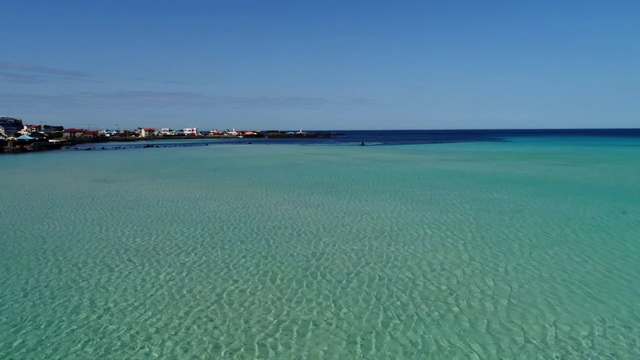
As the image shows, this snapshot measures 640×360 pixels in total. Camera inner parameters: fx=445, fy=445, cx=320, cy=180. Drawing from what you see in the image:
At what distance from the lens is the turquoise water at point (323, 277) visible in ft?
20.9

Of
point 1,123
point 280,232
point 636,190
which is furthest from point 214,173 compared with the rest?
point 1,123

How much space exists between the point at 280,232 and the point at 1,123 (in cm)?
10558

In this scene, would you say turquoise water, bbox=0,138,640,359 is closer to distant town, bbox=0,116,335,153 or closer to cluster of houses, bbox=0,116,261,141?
distant town, bbox=0,116,335,153

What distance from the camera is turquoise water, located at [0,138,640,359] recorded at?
20.9 ft

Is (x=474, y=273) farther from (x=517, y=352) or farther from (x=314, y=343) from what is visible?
(x=314, y=343)

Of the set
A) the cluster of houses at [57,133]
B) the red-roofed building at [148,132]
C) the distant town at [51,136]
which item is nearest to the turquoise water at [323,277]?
the distant town at [51,136]

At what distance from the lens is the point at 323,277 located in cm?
891

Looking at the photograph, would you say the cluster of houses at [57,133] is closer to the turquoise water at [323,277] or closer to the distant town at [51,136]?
the distant town at [51,136]

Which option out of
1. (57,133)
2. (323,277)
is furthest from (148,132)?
(323,277)

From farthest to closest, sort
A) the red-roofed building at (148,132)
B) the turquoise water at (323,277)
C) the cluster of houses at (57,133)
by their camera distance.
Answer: the red-roofed building at (148,132) → the cluster of houses at (57,133) → the turquoise water at (323,277)

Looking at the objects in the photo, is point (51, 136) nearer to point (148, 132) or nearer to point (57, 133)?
point (57, 133)

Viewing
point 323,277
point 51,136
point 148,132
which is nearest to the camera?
point 323,277

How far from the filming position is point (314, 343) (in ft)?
20.9

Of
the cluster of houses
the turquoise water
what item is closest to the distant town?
the cluster of houses
